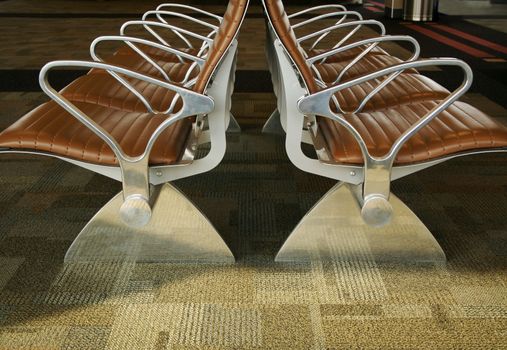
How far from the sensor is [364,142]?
187 cm

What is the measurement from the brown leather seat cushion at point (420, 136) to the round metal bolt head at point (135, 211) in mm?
571

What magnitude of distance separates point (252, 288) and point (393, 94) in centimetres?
93

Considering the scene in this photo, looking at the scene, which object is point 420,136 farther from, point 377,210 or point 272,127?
point 272,127

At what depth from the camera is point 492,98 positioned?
4.08 meters

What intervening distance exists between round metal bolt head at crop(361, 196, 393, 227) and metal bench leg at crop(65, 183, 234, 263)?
48cm

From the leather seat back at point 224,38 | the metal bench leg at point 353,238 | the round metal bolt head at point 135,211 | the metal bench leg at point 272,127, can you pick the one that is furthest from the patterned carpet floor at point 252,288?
the metal bench leg at point 272,127

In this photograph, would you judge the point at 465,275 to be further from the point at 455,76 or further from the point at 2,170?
the point at 455,76

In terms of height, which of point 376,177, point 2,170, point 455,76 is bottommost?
point 455,76

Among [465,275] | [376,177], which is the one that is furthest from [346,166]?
[465,275]

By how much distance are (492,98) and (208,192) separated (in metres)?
2.27

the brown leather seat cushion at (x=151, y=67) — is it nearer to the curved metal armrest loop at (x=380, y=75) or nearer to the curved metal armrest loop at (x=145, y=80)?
the curved metal armrest loop at (x=145, y=80)

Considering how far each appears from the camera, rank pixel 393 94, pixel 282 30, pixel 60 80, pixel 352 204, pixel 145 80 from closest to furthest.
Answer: pixel 282 30 → pixel 145 80 → pixel 352 204 → pixel 393 94 → pixel 60 80

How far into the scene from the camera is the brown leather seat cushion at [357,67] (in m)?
2.69

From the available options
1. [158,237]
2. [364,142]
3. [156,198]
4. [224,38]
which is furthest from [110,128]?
[364,142]
